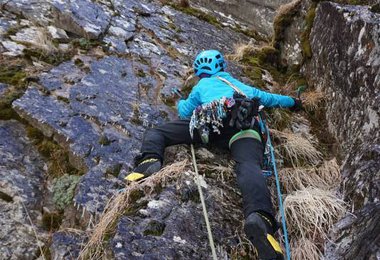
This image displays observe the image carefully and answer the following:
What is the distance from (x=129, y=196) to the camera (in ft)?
13.7

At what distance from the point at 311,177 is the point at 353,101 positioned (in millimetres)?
1046

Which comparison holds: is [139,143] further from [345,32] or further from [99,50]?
[345,32]

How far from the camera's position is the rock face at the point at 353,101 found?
12.4 ft

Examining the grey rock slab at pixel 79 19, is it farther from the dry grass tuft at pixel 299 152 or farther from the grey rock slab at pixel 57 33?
the dry grass tuft at pixel 299 152

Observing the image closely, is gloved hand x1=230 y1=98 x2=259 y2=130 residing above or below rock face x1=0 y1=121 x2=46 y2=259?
above

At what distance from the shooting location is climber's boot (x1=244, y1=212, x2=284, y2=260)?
366cm

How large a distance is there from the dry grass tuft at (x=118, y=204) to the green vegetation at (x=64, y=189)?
433 mm

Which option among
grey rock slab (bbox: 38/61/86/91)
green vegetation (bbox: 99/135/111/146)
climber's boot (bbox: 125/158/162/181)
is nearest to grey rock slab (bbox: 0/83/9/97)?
grey rock slab (bbox: 38/61/86/91)

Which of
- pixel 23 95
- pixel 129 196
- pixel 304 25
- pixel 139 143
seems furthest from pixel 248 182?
pixel 304 25

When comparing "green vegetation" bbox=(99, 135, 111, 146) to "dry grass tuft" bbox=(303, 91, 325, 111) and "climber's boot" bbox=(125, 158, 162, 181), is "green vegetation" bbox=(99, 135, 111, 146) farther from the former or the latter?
"dry grass tuft" bbox=(303, 91, 325, 111)

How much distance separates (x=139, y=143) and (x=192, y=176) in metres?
0.94

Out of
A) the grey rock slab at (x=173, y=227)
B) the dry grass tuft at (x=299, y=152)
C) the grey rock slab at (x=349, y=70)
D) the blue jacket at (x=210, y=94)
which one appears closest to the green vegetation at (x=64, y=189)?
the grey rock slab at (x=173, y=227)

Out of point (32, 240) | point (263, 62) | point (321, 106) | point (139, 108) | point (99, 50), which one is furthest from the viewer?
point (263, 62)

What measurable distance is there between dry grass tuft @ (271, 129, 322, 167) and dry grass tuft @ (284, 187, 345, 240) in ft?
2.84
